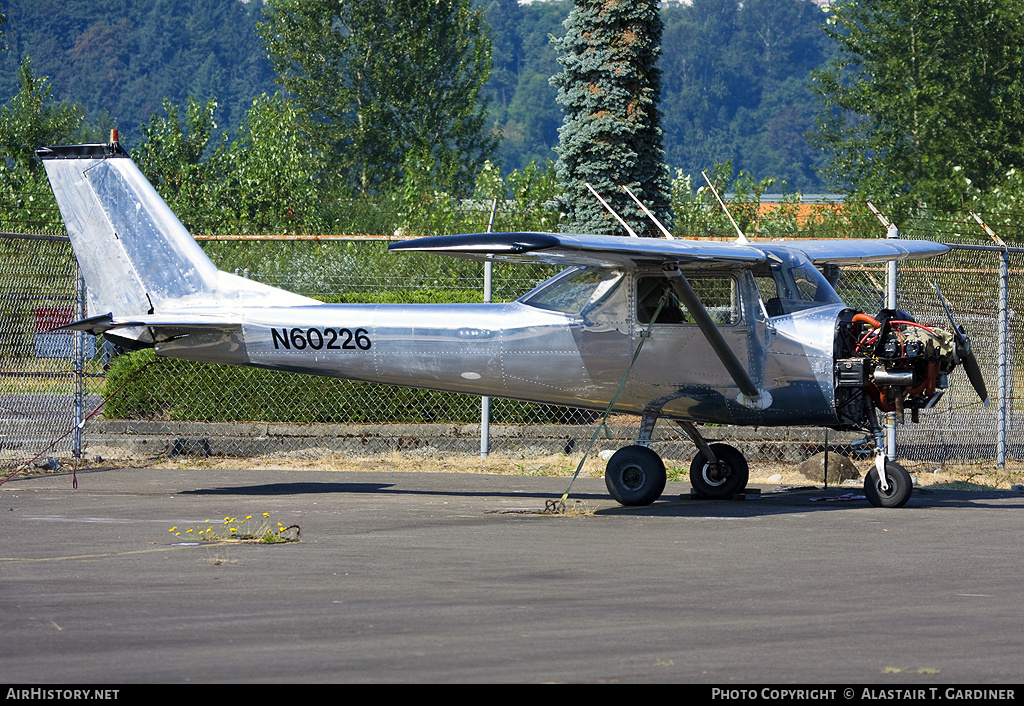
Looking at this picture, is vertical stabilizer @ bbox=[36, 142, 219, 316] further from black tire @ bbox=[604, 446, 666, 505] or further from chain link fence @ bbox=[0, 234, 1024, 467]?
black tire @ bbox=[604, 446, 666, 505]

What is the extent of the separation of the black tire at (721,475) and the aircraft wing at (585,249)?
2033mm

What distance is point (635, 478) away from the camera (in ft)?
37.3

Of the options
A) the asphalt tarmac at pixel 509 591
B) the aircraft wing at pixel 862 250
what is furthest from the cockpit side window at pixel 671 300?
the asphalt tarmac at pixel 509 591

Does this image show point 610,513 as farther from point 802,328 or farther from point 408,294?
point 408,294

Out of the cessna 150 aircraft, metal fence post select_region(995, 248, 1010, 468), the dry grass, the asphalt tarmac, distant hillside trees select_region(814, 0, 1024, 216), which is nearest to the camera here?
the asphalt tarmac

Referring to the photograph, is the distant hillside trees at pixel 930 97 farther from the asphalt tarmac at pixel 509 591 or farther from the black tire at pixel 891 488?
the asphalt tarmac at pixel 509 591

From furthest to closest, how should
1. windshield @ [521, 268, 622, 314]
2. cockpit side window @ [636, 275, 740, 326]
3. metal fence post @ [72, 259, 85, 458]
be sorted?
metal fence post @ [72, 259, 85, 458] → windshield @ [521, 268, 622, 314] → cockpit side window @ [636, 275, 740, 326]

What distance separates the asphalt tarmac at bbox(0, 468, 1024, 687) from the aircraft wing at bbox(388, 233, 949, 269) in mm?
2229

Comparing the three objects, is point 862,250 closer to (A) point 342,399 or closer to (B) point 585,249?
(B) point 585,249

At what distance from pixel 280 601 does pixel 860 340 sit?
6.46m

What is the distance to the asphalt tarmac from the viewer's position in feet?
17.6

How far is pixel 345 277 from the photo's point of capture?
15.9m

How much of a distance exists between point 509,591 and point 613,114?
39.0 feet

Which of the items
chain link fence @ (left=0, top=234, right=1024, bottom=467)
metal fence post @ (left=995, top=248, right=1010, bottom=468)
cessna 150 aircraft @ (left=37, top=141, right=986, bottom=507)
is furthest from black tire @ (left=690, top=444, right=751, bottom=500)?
metal fence post @ (left=995, top=248, right=1010, bottom=468)
